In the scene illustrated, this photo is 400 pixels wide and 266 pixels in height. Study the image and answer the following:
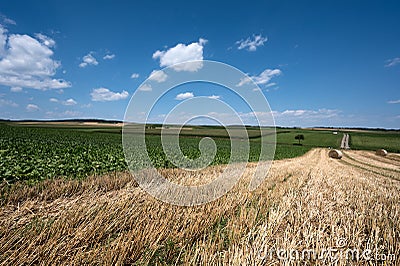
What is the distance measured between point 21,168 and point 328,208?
33.6ft

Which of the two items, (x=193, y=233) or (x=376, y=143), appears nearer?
(x=193, y=233)

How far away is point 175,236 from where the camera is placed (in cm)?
363

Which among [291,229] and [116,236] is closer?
[116,236]

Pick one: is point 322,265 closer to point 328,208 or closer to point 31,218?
point 328,208

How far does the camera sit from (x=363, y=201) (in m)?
6.25

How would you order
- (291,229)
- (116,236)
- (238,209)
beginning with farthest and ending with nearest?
(238,209) < (291,229) < (116,236)

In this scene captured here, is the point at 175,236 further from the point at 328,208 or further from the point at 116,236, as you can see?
the point at 328,208

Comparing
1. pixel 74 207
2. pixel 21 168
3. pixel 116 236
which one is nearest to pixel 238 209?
pixel 116 236

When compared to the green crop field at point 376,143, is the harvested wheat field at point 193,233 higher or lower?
lower

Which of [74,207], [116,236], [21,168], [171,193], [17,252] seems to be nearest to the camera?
[17,252]

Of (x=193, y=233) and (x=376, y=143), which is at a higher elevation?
(x=376, y=143)

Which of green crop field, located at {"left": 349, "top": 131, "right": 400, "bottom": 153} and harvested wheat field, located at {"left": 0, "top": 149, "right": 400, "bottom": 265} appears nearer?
harvested wheat field, located at {"left": 0, "top": 149, "right": 400, "bottom": 265}

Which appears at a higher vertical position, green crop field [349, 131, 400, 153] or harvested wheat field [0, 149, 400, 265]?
green crop field [349, 131, 400, 153]

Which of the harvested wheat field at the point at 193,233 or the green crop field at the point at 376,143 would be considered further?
the green crop field at the point at 376,143
